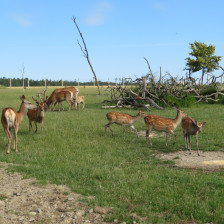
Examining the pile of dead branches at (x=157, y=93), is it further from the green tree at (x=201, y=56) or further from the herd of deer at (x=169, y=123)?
the green tree at (x=201, y=56)

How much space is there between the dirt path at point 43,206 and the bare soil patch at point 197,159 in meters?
3.40

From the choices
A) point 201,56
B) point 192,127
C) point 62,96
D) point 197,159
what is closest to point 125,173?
point 197,159

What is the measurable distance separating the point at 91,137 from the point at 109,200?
5746 mm

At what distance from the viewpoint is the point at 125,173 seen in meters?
7.00

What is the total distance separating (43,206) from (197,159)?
4.68 m

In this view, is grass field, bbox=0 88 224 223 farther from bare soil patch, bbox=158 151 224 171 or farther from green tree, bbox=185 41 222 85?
green tree, bbox=185 41 222 85

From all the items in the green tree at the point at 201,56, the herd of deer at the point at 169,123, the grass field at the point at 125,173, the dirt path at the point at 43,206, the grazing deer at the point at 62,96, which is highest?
the green tree at the point at 201,56

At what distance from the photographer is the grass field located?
5070 mm

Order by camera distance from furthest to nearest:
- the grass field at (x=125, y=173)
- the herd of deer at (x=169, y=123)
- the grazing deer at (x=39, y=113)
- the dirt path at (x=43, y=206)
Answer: the grazing deer at (x=39, y=113)
the herd of deer at (x=169, y=123)
the grass field at (x=125, y=173)
the dirt path at (x=43, y=206)

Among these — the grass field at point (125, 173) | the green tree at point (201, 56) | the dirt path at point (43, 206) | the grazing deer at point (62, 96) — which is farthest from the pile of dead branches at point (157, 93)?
the green tree at point (201, 56)

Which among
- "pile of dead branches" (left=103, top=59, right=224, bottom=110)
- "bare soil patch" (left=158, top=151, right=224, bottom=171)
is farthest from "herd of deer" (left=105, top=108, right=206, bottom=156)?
"pile of dead branches" (left=103, top=59, right=224, bottom=110)

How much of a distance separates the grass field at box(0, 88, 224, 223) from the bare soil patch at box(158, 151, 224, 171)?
356 mm

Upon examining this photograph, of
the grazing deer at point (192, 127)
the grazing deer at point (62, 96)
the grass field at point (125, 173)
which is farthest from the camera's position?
the grazing deer at point (62, 96)

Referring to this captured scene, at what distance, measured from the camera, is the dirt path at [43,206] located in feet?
15.8
